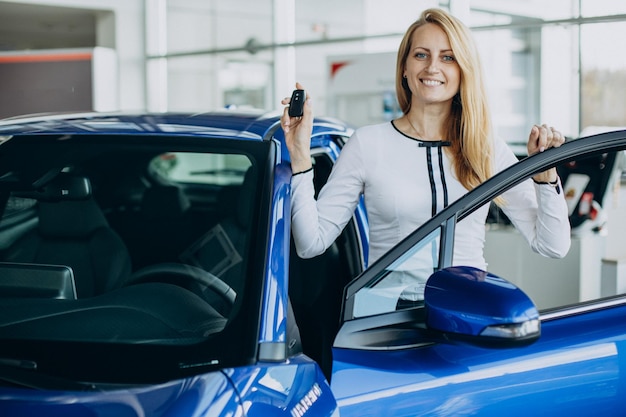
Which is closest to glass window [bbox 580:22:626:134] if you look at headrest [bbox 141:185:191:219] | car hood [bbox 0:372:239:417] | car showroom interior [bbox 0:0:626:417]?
car showroom interior [bbox 0:0:626:417]

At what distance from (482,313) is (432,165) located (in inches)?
25.8

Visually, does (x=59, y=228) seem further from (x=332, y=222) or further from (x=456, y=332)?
(x=456, y=332)

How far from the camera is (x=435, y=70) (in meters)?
1.99

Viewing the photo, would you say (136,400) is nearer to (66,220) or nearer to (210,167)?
(66,220)

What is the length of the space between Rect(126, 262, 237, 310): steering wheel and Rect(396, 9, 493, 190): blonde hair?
A: 603 mm

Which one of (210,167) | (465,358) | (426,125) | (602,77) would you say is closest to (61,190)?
(426,125)

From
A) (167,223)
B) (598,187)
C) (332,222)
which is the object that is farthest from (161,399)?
(598,187)

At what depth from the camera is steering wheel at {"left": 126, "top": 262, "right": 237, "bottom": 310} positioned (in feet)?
5.86

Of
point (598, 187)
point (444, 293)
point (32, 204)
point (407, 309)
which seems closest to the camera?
point (444, 293)

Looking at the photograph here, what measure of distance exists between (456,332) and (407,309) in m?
0.20

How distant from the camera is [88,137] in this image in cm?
195

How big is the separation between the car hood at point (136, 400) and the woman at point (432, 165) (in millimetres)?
605

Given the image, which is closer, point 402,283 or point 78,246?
point 402,283

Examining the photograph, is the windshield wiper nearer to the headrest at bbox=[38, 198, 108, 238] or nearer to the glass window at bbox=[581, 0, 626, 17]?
the headrest at bbox=[38, 198, 108, 238]
